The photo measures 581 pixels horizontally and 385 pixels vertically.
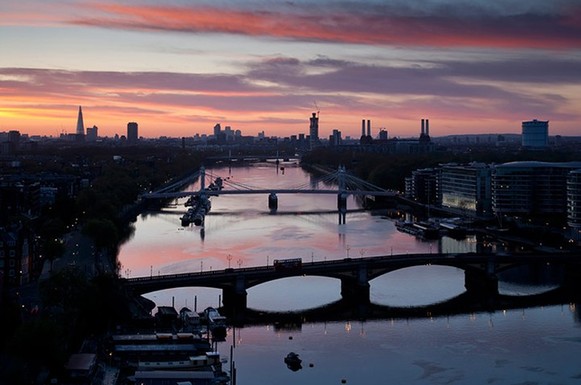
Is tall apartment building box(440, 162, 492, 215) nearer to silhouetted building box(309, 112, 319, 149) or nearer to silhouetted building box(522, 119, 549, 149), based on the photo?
silhouetted building box(522, 119, 549, 149)

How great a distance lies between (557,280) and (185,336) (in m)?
8.01

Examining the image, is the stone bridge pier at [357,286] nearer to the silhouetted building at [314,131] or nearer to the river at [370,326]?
the river at [370,326]

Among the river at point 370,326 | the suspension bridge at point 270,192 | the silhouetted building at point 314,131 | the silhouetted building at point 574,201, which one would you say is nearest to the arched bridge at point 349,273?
the river at point 370,326

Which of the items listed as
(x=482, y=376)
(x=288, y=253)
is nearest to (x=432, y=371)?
(x=482, y=376)

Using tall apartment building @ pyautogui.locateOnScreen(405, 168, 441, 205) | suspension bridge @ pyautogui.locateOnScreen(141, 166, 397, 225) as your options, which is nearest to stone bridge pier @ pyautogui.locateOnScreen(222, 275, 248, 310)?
suspension bridge @ pyautogui.locateOnScreen(141, 166, 397, 225)

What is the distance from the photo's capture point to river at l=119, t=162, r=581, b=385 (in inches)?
438

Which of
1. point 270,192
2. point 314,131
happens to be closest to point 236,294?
point 270,192

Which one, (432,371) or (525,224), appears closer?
(432,371)

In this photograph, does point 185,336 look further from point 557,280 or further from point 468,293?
point 557,280

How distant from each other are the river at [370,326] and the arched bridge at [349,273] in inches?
13.1

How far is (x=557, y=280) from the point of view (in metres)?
16.8

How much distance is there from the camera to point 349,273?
50.6 feet

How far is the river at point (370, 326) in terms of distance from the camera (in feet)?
36.5

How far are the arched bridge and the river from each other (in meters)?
0.33
